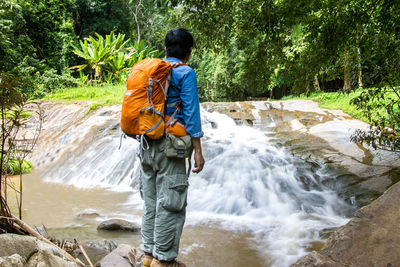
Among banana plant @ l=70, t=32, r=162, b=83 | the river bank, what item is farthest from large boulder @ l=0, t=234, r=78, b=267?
banana plant @ l=70, t=32, r=162, b=83

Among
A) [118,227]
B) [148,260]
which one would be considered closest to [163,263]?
[148,260]

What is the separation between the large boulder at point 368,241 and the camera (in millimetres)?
2043

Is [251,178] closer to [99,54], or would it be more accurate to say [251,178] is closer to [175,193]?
[175,193]

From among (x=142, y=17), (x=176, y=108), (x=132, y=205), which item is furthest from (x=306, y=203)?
(x=142, y=17)

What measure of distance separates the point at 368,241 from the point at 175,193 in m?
1.41

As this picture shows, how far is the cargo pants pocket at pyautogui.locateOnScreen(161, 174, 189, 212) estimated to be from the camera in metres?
2.18

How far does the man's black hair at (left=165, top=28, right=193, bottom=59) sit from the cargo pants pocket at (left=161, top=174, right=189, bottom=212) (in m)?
0.95

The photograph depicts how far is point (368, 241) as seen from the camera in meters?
2.18

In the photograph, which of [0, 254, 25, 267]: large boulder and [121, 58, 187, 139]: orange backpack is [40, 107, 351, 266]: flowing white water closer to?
[121, 58, 187, 139]: orange backpack

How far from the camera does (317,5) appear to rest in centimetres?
439

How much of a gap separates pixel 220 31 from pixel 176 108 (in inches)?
97.5

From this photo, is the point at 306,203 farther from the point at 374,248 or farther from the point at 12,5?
the point at 12,5

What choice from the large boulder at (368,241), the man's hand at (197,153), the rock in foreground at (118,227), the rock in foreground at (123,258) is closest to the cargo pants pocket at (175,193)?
the man's hand at (197,153)

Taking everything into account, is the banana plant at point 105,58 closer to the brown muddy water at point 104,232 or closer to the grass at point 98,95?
the grass at point 98,95
